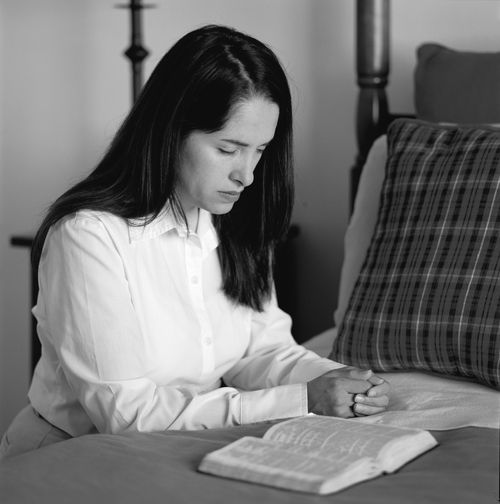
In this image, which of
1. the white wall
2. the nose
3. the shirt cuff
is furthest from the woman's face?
the white wall

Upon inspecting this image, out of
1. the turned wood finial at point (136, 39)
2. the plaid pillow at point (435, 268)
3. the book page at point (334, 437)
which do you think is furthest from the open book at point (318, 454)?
the turned wood finial at point (136, 39)

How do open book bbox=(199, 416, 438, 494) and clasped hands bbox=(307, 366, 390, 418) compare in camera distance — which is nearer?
open book bbox=(199, 416, 438, 494)

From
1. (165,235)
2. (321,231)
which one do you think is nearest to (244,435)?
(165,235)

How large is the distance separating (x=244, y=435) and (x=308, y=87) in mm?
1289

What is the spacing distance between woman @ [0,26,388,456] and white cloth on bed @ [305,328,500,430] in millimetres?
47

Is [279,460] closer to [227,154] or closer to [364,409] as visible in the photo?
[364,409]

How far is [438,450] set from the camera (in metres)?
1.11

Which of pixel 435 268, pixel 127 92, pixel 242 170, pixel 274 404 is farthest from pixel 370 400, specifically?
pixel 127 92

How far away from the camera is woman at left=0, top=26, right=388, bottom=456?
1.26 meters

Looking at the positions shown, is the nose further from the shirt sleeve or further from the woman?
the shirt sleeve

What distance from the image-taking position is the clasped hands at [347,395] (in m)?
1.30

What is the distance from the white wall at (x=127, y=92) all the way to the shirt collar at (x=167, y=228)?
33.5 inches

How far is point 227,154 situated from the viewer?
133 centimetres

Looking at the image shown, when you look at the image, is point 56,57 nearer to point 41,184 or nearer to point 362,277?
point 41,184
